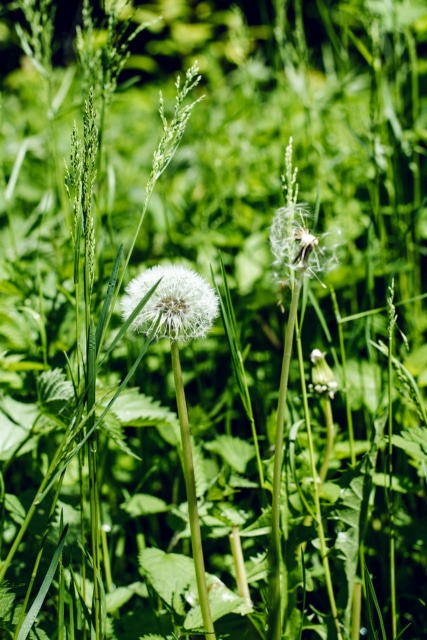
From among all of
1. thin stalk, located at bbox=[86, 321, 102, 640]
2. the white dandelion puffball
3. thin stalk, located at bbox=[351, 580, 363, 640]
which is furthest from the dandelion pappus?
thin stalk, located at bbox=[351, 580, 363, 640]

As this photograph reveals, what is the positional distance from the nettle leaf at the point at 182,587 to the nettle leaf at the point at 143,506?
4.1 inches

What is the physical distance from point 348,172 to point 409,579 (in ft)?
3.78

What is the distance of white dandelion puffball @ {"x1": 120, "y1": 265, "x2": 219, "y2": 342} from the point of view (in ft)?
2.41

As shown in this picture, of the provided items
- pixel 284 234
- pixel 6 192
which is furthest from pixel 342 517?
pixel 6 192

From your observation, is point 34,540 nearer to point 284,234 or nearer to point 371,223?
point 284,234

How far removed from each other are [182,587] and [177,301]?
39cm

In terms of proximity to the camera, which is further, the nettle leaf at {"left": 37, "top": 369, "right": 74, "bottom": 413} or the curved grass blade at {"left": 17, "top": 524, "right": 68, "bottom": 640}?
the nettle leaf at {"left": 37, "top": 369, "right": 74, "bottom": 413}

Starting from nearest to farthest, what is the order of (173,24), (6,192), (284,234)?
(284,234) < (6,192) < (173,24)

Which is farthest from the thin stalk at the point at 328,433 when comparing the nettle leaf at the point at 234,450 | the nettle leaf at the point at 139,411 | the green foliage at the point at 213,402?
the nettle leaf at the point at 139,411

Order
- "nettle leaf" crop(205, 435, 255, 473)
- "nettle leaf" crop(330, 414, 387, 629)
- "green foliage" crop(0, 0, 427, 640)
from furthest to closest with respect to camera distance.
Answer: "nettle leaf" crop(205, 435, 255, 473)
"nettle leaf" crop(330, 414, 387, 629)
"green foliage" crop(0, 0, 427, 640)

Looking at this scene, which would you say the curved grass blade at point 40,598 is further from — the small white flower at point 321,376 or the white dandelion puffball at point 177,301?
the small white flower at point 321,376

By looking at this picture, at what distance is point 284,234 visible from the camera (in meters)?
0.78

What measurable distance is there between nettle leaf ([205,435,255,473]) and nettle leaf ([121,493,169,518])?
12 centimetres

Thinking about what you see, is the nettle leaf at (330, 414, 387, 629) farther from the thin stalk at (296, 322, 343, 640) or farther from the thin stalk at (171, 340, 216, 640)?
the thin stalk at (171, 340, 216, 640)
